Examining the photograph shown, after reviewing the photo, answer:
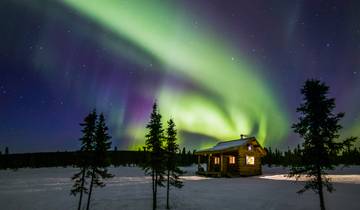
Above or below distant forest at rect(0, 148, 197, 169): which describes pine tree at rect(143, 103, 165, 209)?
above

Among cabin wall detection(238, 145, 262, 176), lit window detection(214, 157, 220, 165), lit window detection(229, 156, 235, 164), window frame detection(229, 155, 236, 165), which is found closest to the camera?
cabin wall detection(238, 145, 262, 176)

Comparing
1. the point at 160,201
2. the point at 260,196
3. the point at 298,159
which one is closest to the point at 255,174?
the point at 260,196

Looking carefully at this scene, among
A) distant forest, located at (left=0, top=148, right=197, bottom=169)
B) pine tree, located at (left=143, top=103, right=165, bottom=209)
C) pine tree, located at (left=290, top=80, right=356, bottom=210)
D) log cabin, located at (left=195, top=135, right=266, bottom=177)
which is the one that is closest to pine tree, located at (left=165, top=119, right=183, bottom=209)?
pine tree, located at (left=143, top=103, right=165, bottom=209)

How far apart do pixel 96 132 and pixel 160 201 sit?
24.7 feet

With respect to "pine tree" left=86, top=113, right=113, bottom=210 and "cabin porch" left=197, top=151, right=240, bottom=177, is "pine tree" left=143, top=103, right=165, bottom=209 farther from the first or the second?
"cabin porch" left=197, top=151, right=240, bottom=177

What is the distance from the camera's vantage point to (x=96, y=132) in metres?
20.1

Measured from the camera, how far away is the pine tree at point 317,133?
42.8 feet

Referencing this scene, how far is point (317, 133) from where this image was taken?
527 inches

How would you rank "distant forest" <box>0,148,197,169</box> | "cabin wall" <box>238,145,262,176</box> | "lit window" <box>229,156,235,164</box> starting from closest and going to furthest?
"cabin wall" <box>238,145,262,176</box> < "lit window" <box>229,156,235,164</box> < "distant forest" <box>0,148,197,169</box>

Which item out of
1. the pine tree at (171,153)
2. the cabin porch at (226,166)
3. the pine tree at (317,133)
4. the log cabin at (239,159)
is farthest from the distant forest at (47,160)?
the pine tree at (317,133)

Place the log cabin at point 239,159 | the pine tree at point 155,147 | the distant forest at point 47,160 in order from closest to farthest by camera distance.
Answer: the pine tree at point 155,147, the log cabin at point 239,159, the distant forest at point 47,160

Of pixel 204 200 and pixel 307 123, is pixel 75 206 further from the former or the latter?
pixel 307 123

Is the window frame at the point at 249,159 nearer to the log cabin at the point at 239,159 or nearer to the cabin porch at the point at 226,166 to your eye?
the log cabin at the point at 239,159

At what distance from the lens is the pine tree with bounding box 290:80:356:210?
1303 centimetres
